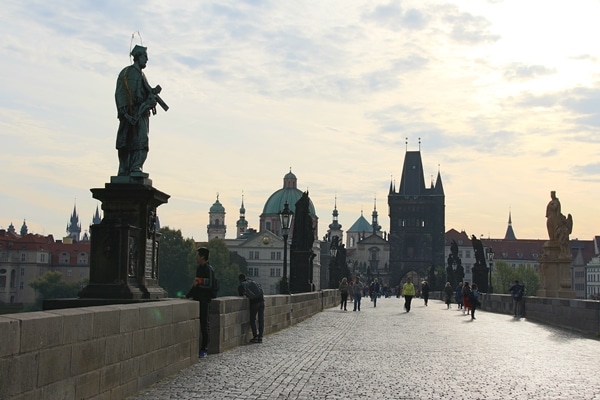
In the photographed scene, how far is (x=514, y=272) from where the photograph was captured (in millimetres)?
146625

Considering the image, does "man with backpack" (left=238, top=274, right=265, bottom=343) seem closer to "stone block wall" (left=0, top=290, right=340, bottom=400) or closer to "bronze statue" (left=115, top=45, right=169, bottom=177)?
"stone block wall" (left=0, top=290, right=340, bottom=400)

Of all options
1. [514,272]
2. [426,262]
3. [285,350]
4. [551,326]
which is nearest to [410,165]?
[426,262]

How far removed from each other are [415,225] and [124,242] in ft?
553

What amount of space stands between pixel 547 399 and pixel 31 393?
18.7 feet

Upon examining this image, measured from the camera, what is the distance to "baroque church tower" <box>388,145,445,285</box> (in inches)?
6978

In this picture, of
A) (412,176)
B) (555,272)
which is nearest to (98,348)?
(555,272)

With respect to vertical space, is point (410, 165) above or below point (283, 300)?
above

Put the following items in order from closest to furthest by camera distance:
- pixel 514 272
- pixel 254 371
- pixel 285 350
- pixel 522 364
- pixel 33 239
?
A: pixel 254 371, pixel 522 364, pixel 285 350, pixel 514 272, pixel 33 239

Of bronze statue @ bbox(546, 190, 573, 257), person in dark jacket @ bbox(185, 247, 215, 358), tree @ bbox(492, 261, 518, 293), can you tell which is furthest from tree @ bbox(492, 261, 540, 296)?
person in dark jacket @ bbox(185, 247, 215, 358)

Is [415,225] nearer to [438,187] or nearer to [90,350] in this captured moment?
[438,187]

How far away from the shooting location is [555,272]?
101ft

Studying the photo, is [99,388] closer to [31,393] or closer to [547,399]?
[31,393]

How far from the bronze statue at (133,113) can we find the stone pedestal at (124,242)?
530mm

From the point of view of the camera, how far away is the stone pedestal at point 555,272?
29641mm
